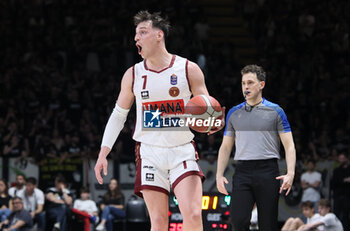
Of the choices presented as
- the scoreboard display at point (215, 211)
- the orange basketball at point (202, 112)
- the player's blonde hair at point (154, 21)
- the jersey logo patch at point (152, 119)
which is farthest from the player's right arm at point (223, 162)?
the scoreboard display at point (215, 211)

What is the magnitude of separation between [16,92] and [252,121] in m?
12.2

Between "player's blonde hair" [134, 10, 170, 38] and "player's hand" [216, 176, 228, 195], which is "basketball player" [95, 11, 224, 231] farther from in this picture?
"player's hand" [216, 176, 228, 195]

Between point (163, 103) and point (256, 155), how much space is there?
1454mm

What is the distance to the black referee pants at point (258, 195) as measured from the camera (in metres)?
7.12

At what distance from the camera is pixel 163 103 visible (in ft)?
20.4

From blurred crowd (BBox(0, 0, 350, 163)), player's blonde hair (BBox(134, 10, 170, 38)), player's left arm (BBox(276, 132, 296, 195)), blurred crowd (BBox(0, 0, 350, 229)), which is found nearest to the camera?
player's blonde hair (BBox(134, 10, 170, 38))

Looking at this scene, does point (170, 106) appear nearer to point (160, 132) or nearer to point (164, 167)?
point (160, 132)

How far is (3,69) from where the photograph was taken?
63.4 feet

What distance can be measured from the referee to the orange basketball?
1144 millimetres

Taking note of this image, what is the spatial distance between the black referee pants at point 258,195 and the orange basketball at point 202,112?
1.19 meters

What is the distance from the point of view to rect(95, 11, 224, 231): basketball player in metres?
6.06

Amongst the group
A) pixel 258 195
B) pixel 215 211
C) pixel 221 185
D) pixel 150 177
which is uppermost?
pixel 150 177

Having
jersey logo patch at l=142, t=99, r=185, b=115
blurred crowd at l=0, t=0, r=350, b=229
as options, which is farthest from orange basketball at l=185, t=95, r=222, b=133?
blurred crowd at l=0, t=0, r=350, b=229

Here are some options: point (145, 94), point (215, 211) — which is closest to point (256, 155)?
point (145, 94)
